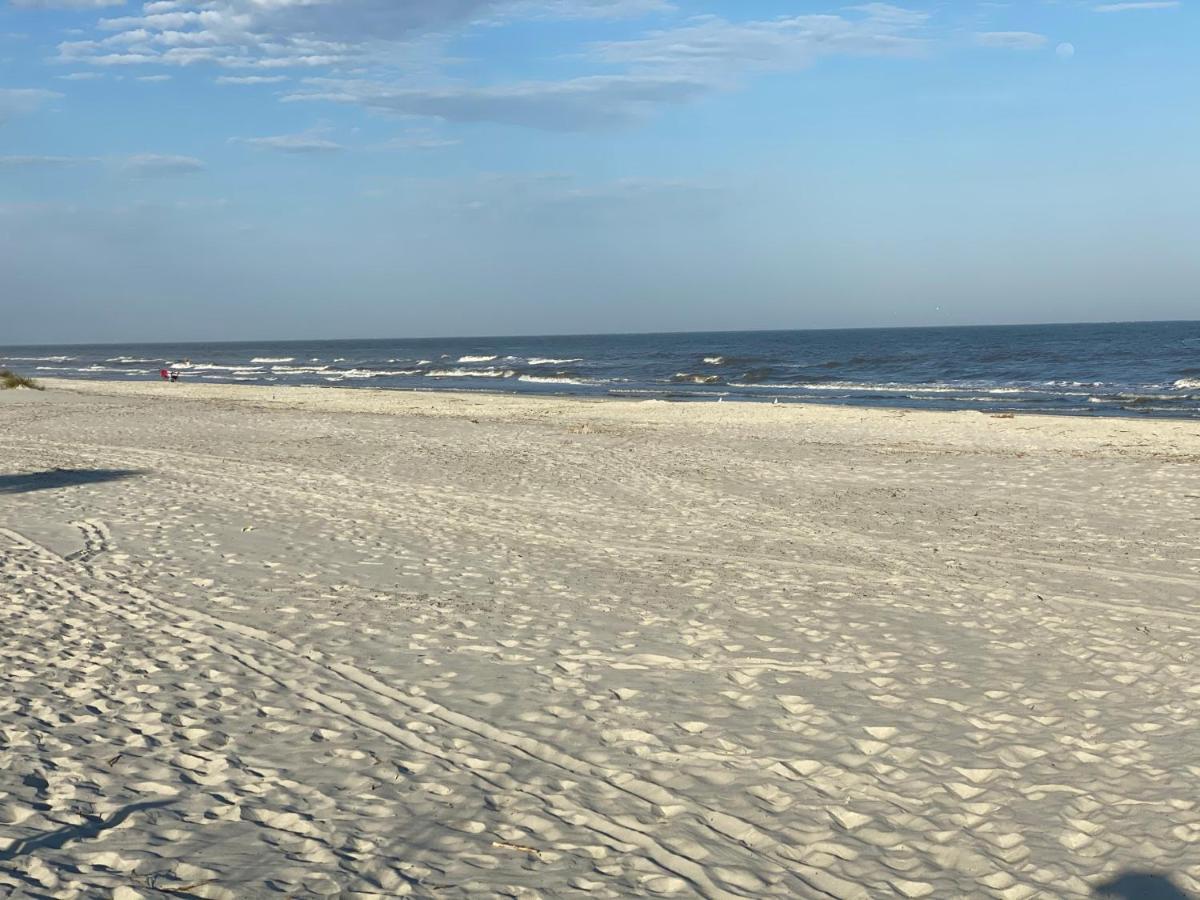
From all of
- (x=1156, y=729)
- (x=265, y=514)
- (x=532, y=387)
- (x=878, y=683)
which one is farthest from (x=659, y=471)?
(x=532, y=387)

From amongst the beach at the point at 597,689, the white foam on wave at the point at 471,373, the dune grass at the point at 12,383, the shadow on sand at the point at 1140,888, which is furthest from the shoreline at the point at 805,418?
the white foam on wave at the point at 471,373

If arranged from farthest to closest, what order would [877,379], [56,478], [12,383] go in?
[877,379] → [12,383] → [56,478]

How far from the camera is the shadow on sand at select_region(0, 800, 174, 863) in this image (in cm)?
422

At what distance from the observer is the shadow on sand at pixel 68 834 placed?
4219mm

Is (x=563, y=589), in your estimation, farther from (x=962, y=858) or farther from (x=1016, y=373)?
(x=1016, y=373)

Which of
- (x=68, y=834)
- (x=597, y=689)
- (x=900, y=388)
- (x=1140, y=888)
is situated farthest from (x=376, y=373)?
(x=1140, y=888)

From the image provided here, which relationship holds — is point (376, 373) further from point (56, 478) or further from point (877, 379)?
point (56, 478)

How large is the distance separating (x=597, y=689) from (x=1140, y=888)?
3044 millimetres

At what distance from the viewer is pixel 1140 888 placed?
13.5ft

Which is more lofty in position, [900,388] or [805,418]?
[900,388]

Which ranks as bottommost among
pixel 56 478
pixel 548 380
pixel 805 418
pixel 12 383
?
pixel 56 478

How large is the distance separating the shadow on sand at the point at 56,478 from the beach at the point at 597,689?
150 millimetres

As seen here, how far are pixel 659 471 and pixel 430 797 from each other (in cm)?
1110

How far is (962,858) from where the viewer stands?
14.4ft
